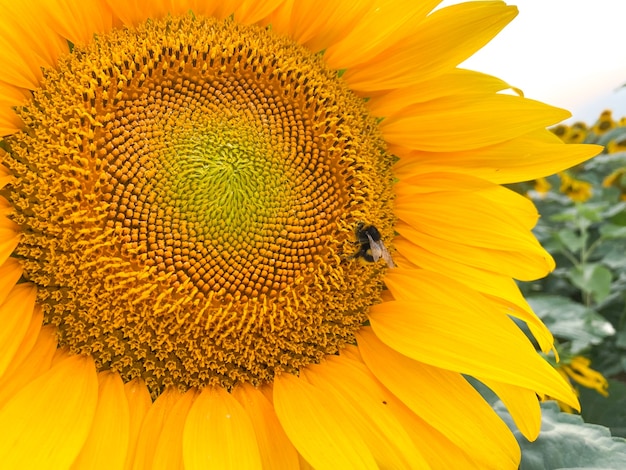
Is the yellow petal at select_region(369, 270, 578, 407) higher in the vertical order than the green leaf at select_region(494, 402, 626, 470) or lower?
higher

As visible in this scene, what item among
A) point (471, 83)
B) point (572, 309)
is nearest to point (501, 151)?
point (471, 83)

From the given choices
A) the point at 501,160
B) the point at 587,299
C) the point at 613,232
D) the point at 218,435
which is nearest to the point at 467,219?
the point at 501,160

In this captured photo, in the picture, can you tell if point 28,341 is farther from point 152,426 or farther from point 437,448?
point 437,448

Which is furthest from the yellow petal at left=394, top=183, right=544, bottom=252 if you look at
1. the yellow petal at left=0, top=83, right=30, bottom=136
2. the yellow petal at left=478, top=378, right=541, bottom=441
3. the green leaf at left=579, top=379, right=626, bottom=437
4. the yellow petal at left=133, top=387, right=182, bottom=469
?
the green leaf at left=579, top=379, right=626, bottom=437

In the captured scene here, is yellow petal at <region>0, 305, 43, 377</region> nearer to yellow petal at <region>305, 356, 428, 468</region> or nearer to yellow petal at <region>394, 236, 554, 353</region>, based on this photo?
yellow petal at <region>305, 356, 428, 468</region>

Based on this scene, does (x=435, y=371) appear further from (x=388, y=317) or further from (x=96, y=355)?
(x=96, y=355)

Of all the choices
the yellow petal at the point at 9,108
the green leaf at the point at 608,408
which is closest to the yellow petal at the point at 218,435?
the yellow petal at the point at 9,108
